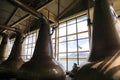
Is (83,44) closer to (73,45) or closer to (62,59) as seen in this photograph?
(73,45)

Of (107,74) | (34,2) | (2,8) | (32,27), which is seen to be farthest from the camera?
(32,27)

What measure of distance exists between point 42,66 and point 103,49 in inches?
33.0

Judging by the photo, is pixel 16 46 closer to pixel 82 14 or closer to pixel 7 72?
pixel 7 72

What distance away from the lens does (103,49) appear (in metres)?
1.11

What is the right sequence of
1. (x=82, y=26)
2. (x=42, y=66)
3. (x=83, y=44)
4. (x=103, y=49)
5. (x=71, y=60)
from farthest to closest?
(x=71, y=60) < (x=82, y=26) < (x=83, y=44) < (x=42, y=66) < (x=103, y=49)

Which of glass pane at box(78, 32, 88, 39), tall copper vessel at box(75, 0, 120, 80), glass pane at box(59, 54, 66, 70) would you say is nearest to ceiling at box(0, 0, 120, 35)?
glass pane at box(78, 32, 88, 39)

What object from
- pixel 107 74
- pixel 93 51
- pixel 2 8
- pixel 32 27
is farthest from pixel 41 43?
pixel 32 27

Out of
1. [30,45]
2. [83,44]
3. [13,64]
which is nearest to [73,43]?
[83,44]

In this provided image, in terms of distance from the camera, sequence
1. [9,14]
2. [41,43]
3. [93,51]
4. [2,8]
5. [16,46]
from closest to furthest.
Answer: [93,51]
[41,43]
[16,46]
[2,8]
[9,14]

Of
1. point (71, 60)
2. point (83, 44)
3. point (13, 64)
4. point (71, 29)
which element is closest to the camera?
point (13, 64)

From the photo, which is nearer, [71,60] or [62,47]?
[71,60]

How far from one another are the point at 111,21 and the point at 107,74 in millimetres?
→ 555

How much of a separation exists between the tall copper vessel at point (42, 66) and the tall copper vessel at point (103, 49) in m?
0.58

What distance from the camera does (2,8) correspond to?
4.23m
